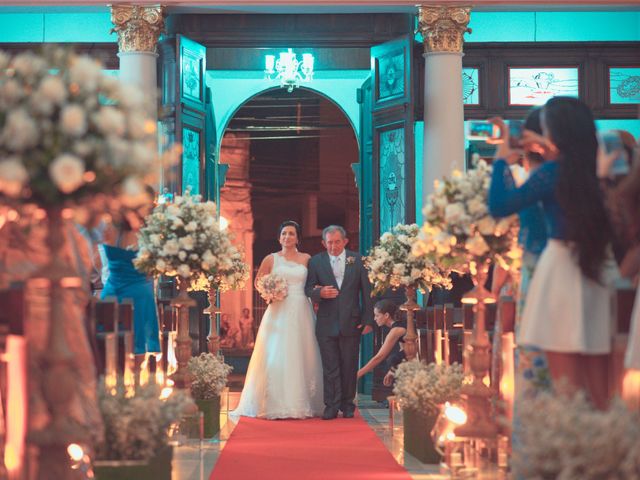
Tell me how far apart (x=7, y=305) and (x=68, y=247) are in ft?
4.38

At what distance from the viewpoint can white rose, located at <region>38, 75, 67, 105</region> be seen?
4.27m

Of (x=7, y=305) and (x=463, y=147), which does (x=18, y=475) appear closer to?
(x=7, y=305)

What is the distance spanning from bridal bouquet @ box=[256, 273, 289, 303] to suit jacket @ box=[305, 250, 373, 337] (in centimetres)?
28

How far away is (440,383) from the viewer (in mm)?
7906

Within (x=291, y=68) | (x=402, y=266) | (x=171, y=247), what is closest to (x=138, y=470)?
(x=171, y=247)

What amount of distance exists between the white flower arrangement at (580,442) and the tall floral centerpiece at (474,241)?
2304mm

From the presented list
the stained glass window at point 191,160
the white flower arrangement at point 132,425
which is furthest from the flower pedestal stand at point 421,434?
the stained glass window at point 191,160

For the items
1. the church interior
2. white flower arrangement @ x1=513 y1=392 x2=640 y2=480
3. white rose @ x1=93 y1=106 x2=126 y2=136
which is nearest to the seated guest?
the church interior

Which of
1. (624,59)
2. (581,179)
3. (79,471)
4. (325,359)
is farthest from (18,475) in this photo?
(624,59)

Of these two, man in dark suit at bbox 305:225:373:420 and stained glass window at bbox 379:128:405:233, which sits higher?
stained glass window at bbox 379:128:405:233

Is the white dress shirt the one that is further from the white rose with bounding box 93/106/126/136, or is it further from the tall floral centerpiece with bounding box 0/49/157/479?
the white rose with bounding box 93/106/126/136

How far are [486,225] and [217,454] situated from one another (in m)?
3.19

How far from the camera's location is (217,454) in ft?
27.9

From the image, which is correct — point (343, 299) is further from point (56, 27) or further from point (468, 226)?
point (56, 27)
